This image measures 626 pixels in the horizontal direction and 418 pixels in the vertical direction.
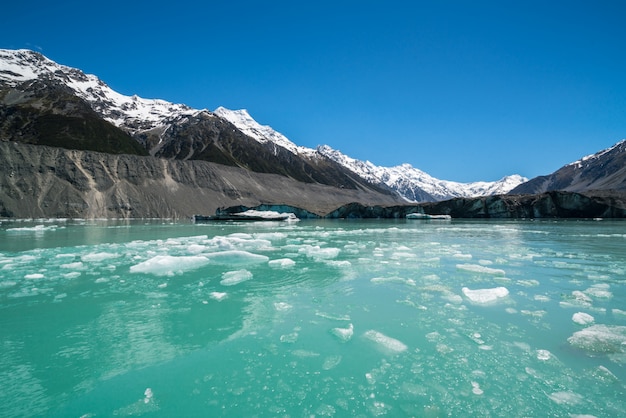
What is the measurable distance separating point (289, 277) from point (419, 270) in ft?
14.1

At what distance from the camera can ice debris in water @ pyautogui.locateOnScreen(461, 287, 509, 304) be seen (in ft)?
23.6

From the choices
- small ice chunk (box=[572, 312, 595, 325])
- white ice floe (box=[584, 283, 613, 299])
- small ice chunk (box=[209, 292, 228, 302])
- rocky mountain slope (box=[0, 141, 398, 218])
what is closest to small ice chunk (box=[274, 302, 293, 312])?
small ice chunk (box=[209, 292, 228, 302])

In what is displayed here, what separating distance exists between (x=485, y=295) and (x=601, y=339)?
2.42m

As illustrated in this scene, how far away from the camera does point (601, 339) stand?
16.5ft

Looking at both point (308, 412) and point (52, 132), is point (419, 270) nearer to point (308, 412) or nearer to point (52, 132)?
point (308, 412)

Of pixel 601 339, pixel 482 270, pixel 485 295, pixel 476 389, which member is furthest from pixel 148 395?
pixel 482 270

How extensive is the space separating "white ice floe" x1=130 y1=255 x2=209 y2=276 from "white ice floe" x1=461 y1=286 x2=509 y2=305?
8.52m

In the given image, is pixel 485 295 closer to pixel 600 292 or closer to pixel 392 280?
pixel 392 280

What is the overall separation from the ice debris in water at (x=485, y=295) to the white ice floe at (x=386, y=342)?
2981 mm

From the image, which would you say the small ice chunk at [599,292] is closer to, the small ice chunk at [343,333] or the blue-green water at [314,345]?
the blue-green water at [314,345]

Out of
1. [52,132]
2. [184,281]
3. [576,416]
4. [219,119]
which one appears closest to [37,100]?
[52,132]

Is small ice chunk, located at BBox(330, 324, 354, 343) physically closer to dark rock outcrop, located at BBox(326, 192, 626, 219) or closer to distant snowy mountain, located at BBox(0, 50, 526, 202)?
dark rock outcrop, located at BBox(326, 192, 626, 219)

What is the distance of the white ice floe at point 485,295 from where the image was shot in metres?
7.19

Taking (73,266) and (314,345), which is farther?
(73,266)
